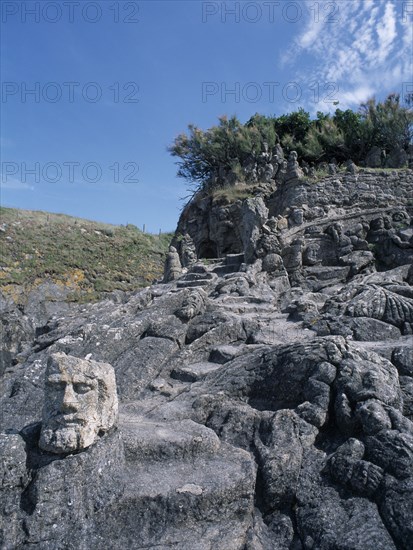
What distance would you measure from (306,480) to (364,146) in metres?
20.6

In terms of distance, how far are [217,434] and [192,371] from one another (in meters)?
2.00

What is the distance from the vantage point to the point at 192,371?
6.37 meters

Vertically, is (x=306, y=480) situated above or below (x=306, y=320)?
below

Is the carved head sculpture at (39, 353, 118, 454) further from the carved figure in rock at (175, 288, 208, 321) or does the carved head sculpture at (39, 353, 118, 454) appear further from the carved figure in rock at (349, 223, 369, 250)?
the carved figure in rock at (349, 223, 369, 250)

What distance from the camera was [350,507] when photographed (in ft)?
11.7

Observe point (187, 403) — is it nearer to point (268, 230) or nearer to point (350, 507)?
point (350, 507)

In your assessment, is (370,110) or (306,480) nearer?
(306,480)

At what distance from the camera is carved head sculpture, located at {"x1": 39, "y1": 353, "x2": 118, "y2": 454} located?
11.3ft

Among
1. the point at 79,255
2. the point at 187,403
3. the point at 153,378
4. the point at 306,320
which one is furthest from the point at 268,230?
the point at 79,255

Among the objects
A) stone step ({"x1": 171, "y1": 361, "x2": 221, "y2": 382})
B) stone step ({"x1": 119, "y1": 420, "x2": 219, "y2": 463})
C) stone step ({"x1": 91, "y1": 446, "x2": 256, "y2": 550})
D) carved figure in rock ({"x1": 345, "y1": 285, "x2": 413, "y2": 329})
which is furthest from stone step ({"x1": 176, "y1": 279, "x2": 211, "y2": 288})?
stone step ({"x1": 91, "y1": 446, "x2": 256, "y2": 550})

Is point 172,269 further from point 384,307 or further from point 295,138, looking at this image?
point 295,138

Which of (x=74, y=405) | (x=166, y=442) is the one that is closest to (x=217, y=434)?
(x=166, y=442)

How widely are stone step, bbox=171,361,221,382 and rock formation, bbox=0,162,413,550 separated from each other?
0.02 m

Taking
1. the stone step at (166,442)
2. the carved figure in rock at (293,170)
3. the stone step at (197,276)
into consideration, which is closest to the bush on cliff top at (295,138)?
the carved figure in rock at (293,170)
